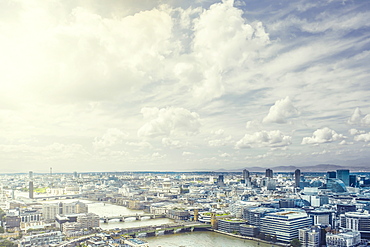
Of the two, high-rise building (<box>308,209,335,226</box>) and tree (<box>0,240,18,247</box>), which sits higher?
high-rise building (<box>308,209,335,226</box>)

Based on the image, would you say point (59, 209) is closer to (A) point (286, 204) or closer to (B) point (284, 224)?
(B) point (284, 224)

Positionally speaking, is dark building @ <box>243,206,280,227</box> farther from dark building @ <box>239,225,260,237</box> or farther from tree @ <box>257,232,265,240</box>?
tree @ <box>257,232,265,240</box>

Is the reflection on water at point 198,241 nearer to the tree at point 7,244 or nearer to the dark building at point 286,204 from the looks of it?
the tree at point 7,244

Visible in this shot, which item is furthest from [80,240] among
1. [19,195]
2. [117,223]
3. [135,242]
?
[19,195]

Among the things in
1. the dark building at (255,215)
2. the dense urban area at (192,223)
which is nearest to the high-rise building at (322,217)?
the dense urban area at (192,223)

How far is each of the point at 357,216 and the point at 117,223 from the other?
7531 millimetres

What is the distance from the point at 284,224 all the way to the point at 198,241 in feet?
7.17

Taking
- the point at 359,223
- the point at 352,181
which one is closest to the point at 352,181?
the point at 352,181

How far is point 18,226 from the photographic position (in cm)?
956

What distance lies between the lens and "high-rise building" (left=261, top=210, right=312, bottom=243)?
28.6 ft

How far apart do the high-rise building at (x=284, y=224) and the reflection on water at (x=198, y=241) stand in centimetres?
61

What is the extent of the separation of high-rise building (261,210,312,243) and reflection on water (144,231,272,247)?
614 millimetres

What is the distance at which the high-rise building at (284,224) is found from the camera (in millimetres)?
8703

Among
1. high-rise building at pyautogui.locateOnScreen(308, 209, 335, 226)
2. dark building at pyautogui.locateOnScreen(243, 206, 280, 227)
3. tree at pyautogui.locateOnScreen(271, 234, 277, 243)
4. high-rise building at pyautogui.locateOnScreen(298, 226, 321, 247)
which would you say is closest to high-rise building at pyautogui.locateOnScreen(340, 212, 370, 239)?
high-rise building at pyautogui.locateOnScreen(308, 209, 335, 226)
